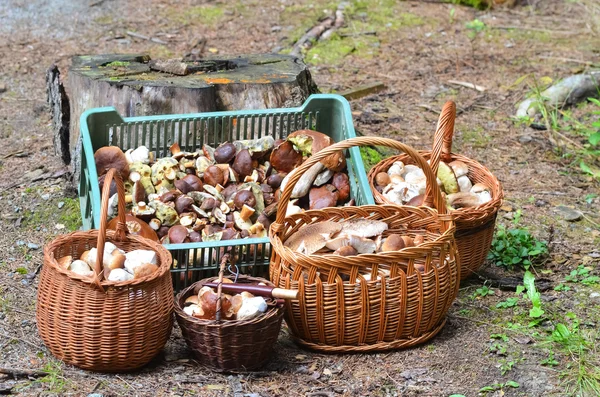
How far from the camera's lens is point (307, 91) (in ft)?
16.1

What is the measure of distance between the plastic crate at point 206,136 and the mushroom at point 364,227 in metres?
0.36

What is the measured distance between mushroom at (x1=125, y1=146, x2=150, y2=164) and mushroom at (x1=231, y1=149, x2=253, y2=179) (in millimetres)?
457

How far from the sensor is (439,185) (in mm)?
3854

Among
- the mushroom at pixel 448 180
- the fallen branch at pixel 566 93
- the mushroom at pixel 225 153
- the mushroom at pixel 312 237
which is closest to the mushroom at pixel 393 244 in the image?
the mushroom at pixel 312 237

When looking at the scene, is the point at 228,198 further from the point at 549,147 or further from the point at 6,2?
the point at 6,2

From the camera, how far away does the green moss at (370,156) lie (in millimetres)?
5141

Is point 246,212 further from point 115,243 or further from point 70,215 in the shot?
point 70,215

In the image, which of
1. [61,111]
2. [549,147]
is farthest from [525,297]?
[61,111]

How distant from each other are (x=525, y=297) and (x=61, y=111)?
9.53ft

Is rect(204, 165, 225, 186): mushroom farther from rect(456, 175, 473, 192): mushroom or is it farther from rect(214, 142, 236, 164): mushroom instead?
rect(456, 175, 473, 192): mushroom

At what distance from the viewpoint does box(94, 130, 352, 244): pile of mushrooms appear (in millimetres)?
3877

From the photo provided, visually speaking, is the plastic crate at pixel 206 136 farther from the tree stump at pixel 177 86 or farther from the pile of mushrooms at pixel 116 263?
the pile of mushrooms at pixel 116 263

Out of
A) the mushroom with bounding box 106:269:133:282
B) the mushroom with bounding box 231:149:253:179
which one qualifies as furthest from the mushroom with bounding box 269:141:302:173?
the mushroom with bounding box 106:269:133:282

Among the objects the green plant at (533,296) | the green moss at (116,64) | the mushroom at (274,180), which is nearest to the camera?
the green plant at (533,296)
